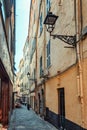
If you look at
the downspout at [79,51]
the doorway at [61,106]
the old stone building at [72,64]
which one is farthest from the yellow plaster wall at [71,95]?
the doorway at [61,106]

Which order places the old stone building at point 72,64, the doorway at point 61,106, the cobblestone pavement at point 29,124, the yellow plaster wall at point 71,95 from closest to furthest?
the old stone building at point 72,64 < the yellow plaster wall at point 71,95 < the doorway at point 61,106 < the cobblestone pavement at point 29,124

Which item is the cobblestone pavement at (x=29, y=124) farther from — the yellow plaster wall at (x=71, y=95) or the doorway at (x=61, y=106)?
the yellow plaster wall at (x=71, y=95)

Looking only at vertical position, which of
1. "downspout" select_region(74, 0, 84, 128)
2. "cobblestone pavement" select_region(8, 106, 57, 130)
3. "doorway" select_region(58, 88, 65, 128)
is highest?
"downspout" select_region(74, 0, 84, 128)

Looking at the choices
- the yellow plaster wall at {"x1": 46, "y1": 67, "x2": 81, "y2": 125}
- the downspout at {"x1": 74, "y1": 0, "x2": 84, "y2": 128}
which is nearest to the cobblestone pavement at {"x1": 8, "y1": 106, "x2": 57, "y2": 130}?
the yellow plaster wall at {"x1": 46, "y1": 67, "x2": 81, "y2": 125}

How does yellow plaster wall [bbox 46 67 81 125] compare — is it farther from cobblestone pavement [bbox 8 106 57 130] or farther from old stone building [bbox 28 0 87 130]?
cobblestone pavement [bbox 8 106 57 130]

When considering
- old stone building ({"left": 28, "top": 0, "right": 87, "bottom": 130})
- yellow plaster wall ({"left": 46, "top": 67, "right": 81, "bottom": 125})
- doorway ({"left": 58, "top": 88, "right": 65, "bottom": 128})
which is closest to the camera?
old stone building ({"left": 28, "top": 0, "right": 87, "bottom": 130})

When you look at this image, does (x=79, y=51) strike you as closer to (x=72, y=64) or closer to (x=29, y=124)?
(x=72, y=64)

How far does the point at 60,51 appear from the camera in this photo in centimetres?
1389

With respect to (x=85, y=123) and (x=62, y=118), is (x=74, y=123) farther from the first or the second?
(x=62, y=118)

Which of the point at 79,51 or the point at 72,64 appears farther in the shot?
the point at 72,64

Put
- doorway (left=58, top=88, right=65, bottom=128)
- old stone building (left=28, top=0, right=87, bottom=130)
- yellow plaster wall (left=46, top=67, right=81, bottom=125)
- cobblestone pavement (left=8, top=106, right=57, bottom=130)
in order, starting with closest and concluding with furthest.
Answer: old stone building (left=28, top=0, right=87, bottom=130) → yellow plaster wall (left=46, top=67, right=81, bottom=125) → doorway (left=58, top=88, right=65, bottom=128) → cobblestone pavement (left=8, top=106, right=57, bottom=130)

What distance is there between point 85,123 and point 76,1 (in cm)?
448

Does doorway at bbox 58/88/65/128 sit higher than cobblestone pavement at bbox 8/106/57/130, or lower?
higher

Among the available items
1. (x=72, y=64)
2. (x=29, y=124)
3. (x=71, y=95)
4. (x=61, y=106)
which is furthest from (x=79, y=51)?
(x=29, y=124)
